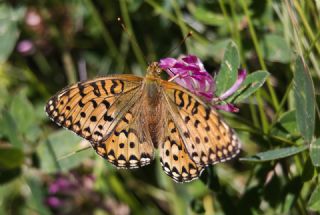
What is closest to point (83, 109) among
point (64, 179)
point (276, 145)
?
point (276, 145)

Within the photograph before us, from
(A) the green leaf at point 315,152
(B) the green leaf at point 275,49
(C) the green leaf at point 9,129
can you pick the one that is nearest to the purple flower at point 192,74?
(A) the green leaf at point 315,152

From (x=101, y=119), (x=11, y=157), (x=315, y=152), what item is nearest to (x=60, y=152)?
(x=11, y=157)

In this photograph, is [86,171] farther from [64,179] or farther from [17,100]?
[17,100]

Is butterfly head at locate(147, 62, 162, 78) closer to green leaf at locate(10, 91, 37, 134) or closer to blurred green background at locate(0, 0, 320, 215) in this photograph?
blurred green background at locate(0, 0, 320, 215)

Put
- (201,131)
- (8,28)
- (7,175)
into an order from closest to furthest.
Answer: (201,131)
(7,175)
(8,28)

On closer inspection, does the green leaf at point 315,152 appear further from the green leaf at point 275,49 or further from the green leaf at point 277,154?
the green leaf at point 275,49

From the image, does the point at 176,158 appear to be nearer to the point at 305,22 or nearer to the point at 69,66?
the point at 305,22

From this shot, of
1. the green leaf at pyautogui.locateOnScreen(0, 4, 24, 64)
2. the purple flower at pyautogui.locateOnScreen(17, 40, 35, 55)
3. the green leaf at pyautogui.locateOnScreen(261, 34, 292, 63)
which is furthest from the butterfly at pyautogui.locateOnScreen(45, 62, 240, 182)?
the purple flower at pyautogui.locateOnScreen(17, 40, 35, 55)
